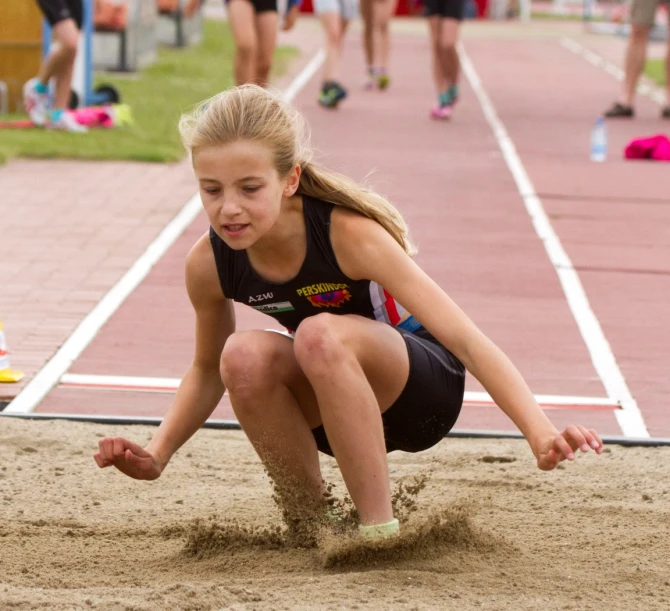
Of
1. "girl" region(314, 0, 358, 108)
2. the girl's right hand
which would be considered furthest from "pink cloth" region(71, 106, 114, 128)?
the girl's right hand

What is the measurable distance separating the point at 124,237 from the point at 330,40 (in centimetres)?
654

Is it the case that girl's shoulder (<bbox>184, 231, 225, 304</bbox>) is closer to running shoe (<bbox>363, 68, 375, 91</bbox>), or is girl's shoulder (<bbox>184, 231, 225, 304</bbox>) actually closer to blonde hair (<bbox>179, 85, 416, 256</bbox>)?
blonde hair (<bbox>179, 85, 416, 256</bbox>)

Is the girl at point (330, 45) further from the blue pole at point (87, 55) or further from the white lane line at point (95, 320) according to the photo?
the white lane line at point (95, 320)

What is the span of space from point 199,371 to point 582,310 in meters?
3.42

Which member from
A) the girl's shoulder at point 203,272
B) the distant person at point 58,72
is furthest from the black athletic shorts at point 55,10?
the girl's shoulder at point 203,272

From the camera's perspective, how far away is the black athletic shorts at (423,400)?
3840mm

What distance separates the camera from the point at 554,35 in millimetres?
30656

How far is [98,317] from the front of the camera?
652cm

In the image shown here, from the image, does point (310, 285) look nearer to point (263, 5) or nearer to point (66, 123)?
point (263, 5)

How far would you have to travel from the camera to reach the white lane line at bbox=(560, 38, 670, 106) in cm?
1775

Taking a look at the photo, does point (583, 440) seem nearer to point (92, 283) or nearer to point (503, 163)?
point (92, 283)

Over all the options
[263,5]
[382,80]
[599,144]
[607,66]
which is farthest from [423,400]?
[607,66]

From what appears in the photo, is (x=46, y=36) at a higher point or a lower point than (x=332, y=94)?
higher

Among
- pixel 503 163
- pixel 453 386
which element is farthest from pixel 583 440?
pixel 503 163
